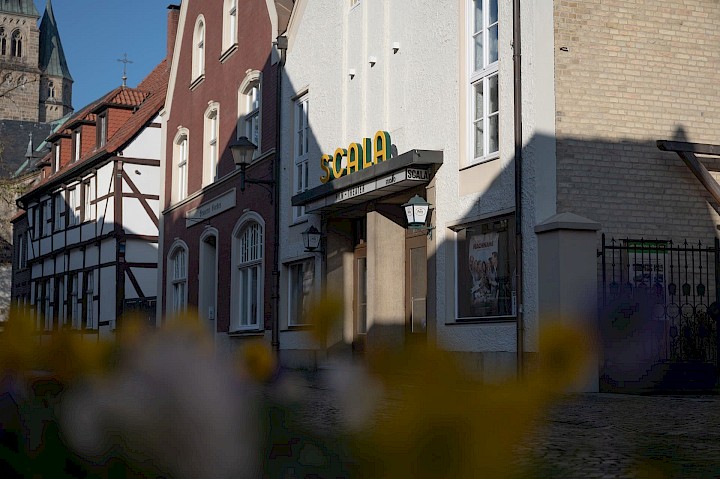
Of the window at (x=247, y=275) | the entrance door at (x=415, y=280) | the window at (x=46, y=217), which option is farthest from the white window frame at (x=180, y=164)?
the window at (x=46, y=217)

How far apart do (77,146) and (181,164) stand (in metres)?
11.0

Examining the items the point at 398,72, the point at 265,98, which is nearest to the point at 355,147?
the point at 398,72

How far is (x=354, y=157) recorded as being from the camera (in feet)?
51.5

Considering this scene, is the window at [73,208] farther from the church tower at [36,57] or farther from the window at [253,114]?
the church tower at [36,57]

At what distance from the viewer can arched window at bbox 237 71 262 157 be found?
21.1m

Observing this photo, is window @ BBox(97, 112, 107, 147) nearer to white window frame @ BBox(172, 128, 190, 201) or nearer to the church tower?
white window frame @ BBox(172, 128, 190, 201)

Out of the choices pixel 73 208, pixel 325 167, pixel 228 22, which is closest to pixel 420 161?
pixel 325 167

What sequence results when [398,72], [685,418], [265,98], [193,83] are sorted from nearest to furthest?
1. [685,418]
2. [398,72]
3. [265,98]
4. [193,83]

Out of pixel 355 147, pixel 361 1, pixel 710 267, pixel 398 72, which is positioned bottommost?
pixel 710 267

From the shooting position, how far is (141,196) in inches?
1207

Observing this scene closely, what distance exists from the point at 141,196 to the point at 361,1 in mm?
15999

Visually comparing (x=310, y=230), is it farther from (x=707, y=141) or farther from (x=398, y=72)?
(x=707, y=141)

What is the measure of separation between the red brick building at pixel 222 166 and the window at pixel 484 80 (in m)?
6.45

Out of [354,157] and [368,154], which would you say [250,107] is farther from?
[368,154]
